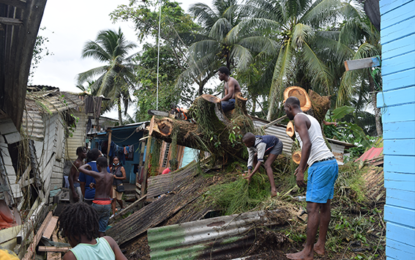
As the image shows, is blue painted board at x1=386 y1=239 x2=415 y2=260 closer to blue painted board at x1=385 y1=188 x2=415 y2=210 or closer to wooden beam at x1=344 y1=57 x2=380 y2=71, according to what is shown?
blue painted board at x1=385 y1=188 x2=415 y2=210

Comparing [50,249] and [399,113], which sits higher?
[399,113]

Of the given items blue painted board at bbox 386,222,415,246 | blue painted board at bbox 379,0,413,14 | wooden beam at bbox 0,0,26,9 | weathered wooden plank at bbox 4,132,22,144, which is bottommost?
blue painted board at bbox 386,222,415,246

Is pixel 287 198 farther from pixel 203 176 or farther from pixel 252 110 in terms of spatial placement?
pixel 252 110

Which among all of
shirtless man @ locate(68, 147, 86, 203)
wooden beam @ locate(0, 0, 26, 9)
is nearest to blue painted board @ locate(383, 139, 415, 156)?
wooden beam @ locate(0, 0, 26, 9)

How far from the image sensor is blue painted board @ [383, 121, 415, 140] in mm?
2900

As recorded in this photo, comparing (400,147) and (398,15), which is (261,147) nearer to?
(400,147)

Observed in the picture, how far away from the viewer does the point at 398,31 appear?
3080mm

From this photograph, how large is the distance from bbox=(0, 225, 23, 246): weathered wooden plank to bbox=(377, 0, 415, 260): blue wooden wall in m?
4.75

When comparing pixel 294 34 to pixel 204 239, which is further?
pixel 294 34

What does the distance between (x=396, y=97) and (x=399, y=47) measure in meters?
0.50

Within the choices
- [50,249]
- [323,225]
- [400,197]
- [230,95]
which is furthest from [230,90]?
[50,249]

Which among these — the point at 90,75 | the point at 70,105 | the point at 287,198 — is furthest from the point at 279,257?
the point at 90,75

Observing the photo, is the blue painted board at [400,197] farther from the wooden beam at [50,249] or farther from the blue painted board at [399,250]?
the wooden beam at [50,249]

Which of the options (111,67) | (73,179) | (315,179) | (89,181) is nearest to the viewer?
(315,179)
